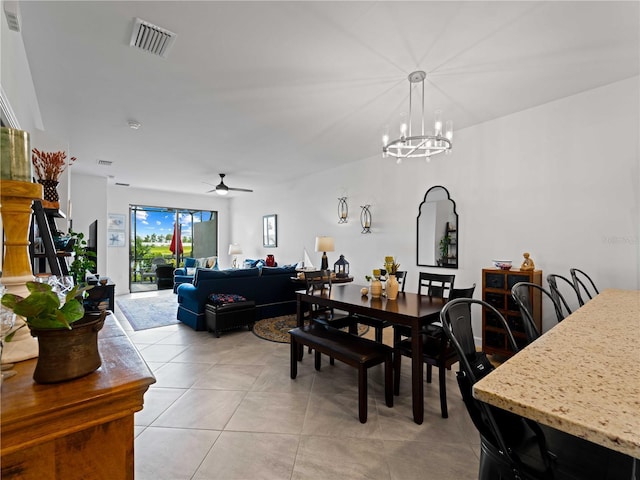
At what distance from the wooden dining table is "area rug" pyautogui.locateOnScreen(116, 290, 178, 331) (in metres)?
3.02

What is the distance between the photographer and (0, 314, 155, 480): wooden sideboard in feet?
2.00

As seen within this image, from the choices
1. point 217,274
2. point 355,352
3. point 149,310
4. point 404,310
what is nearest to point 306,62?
point 404,310

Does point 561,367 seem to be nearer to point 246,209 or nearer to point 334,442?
point 334,442

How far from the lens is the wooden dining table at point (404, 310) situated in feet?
7.30

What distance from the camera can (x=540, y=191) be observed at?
3.37 metres

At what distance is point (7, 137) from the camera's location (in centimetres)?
84

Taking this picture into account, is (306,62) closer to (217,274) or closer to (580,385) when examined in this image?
(580,385)

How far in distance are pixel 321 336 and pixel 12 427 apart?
2302 millimetres

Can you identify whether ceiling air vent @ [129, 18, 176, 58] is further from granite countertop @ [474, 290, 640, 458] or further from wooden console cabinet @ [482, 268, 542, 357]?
wooden console cabinet @ [482, 268, 542, 357]

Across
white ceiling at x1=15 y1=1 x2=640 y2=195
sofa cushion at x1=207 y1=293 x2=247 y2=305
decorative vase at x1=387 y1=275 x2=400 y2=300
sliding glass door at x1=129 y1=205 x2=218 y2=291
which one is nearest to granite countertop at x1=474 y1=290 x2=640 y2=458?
decorative vase at x1=387 y1=275 x2=400 y2=300

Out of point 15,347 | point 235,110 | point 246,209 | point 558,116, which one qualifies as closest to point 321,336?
point 15,347

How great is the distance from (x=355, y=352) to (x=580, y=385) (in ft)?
5.58

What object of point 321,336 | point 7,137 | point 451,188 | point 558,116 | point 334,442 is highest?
point 558,116

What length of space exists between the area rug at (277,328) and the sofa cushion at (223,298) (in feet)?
1.70
